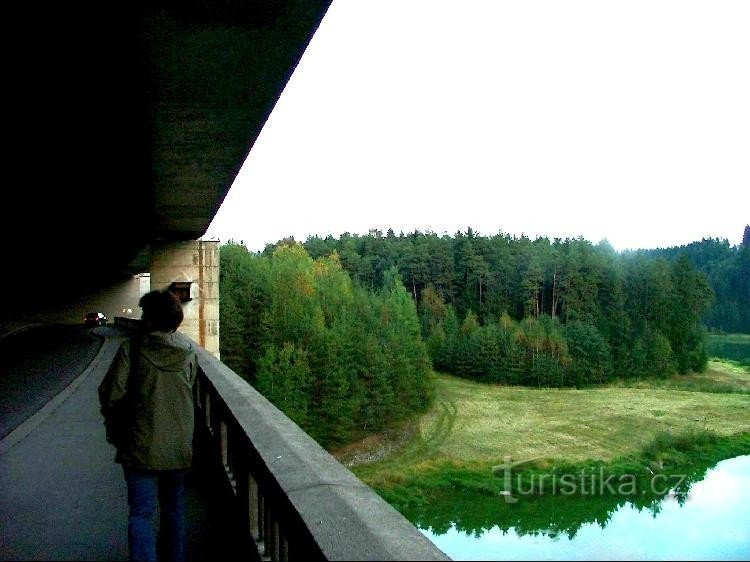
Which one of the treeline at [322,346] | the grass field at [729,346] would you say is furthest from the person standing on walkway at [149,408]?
the grass field at [729,346]

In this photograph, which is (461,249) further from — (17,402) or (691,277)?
(17,402)

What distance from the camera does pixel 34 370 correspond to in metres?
17.9

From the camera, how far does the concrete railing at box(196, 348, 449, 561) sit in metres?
2.16

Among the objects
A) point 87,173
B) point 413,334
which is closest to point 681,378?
point 413,334

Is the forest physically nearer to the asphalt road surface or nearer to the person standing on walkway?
the asphalt road surface

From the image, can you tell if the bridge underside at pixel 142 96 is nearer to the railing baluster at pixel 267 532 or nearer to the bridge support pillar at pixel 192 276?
the railing baluster at pixel 267 532

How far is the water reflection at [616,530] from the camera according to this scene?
2.21 m

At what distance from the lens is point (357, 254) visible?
114 m

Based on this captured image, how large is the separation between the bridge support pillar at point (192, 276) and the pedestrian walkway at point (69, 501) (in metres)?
15.4

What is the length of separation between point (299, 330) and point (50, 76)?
5521 centimetres

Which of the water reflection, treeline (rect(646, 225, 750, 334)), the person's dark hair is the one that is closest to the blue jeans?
the person's dark hair

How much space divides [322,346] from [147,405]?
188 feet

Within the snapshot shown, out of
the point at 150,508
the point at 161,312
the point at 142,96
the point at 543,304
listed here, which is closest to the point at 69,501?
the point at 150,508

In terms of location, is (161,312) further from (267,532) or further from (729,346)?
(729,346)
